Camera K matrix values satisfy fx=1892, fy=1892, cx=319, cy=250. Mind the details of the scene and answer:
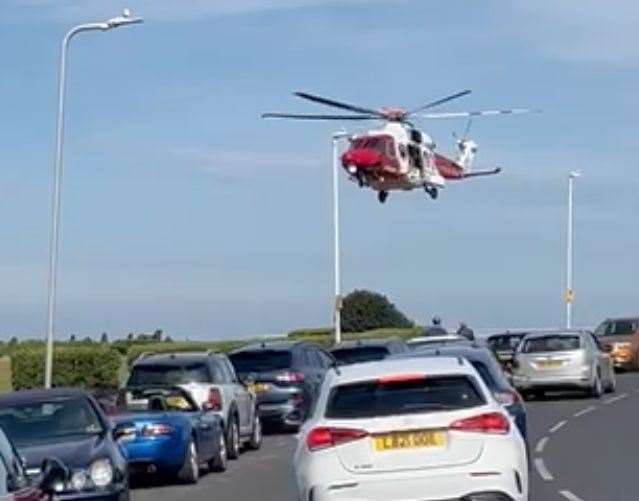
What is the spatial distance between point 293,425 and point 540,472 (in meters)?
12.0

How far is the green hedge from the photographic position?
46875 mm

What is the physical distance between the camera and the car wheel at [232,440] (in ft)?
94.2

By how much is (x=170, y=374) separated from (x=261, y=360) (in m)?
6.29

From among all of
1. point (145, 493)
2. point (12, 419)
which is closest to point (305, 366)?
point (145, 493)

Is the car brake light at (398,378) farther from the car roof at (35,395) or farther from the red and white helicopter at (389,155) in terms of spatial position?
the red and white helicopter at (389,155)

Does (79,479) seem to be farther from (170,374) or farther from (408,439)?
(170,374)

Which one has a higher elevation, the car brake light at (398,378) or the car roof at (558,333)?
the car brake light at (398,378)

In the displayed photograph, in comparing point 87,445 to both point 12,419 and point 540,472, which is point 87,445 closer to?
point 12,419

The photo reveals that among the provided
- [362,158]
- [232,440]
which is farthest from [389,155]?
[232,440]

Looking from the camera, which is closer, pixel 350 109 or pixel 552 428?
pixel 552 428

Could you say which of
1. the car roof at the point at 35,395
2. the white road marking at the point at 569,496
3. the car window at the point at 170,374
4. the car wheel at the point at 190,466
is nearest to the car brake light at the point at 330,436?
the car roof at the point at 35,395

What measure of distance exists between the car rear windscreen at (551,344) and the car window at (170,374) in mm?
13798

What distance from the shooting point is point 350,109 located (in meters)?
59.5

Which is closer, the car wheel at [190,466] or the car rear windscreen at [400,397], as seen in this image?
the car rear windscreen at [400,397]
